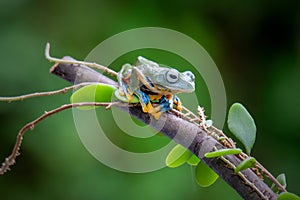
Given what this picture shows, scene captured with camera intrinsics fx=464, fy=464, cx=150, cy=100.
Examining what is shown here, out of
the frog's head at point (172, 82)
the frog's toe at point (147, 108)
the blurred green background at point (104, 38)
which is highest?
the blurred green background at point (104, 38)

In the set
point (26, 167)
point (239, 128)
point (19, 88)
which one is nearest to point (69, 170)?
point (26, 167)

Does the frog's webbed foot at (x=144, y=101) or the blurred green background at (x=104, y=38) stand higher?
the blurred green background at (x=104, y=38)

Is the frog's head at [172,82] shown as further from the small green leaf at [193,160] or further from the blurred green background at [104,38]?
the blurred green background at [104,38]

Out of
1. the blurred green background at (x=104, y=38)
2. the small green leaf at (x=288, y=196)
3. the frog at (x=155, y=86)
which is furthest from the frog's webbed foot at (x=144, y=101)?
the blurred green background at (x=104, y=38)

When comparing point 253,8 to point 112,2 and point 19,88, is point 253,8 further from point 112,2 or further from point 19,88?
point 19,88

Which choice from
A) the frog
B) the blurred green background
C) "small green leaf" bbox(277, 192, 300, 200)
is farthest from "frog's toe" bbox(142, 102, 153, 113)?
the blurred green background

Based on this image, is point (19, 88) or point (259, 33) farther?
point (259, 33)

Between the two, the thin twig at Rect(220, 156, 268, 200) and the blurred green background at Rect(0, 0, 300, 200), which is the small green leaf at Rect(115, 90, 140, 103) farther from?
the blurred green background at Rect(0, 0, 300, 200)
